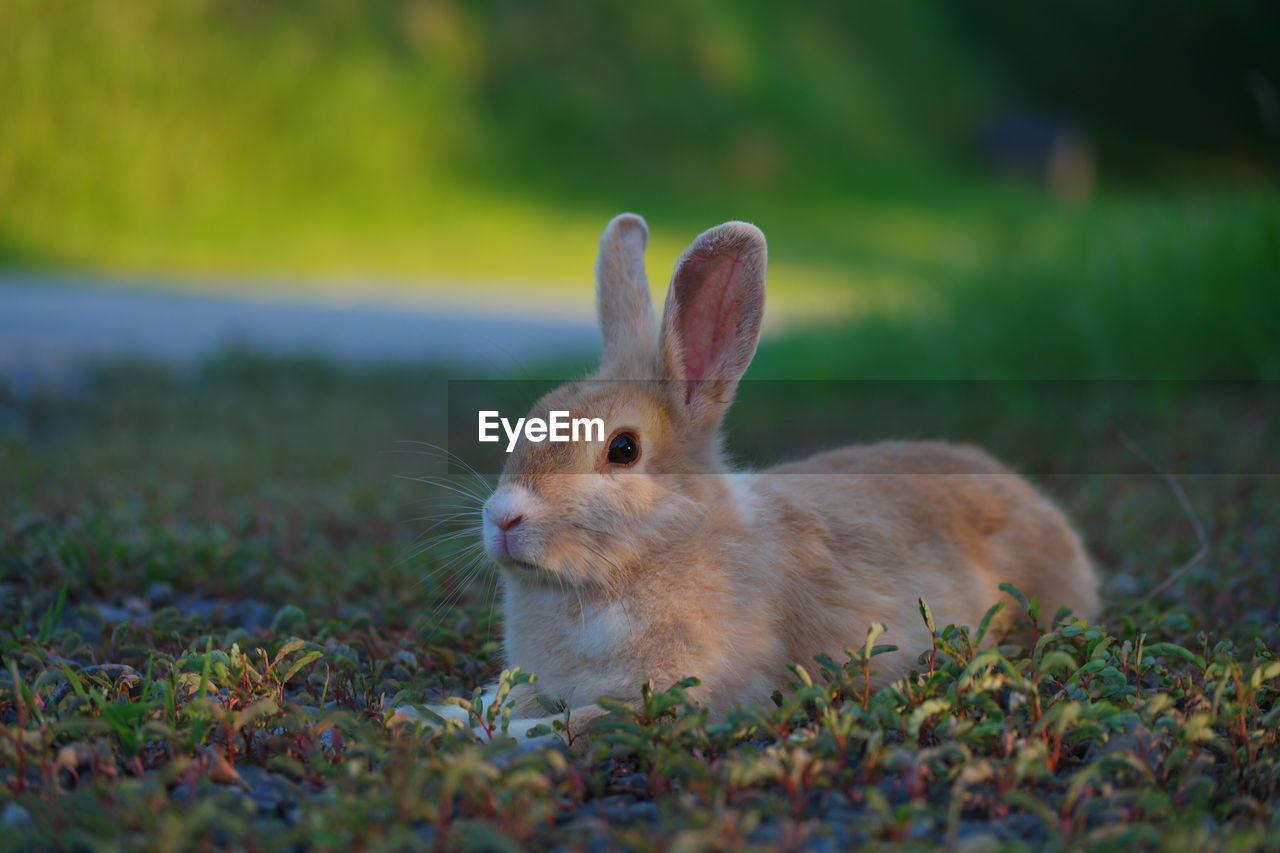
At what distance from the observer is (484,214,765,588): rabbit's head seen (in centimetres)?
335

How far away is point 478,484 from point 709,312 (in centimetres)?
194

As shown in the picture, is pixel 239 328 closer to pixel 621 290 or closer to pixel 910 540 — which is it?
pixel 621 290

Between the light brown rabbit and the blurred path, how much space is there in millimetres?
6826

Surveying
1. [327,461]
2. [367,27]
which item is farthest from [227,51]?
[327,461]

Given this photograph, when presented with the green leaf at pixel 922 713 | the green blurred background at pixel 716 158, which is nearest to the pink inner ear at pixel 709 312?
the green leaf at pixel 922 713

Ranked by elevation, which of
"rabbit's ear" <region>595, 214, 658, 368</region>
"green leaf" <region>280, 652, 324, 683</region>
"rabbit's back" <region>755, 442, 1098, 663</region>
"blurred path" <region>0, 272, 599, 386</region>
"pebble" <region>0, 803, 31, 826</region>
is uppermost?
"rabbit's ear" <region>595, 214, 658, 368</region>

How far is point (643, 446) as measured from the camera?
3531 millimetres

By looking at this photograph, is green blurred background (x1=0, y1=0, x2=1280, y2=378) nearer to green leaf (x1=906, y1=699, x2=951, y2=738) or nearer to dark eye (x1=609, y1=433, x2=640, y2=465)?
dark eye (x1=609, y1=433, x2=640, y2=465)

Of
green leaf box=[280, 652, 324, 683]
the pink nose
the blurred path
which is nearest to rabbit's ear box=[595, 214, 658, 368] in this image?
the pink nose

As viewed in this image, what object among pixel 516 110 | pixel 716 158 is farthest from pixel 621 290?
pixel 716 158

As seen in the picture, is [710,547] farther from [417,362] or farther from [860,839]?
[417,362]

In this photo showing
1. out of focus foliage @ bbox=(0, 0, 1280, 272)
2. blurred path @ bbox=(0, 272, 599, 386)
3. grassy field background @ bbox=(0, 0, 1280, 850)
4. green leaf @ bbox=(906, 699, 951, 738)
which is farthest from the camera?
out of focus foliage @ bbox=(0, 0, 1280, 272)

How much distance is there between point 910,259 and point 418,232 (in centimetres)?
659

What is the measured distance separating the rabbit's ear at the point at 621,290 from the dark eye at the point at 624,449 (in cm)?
45
